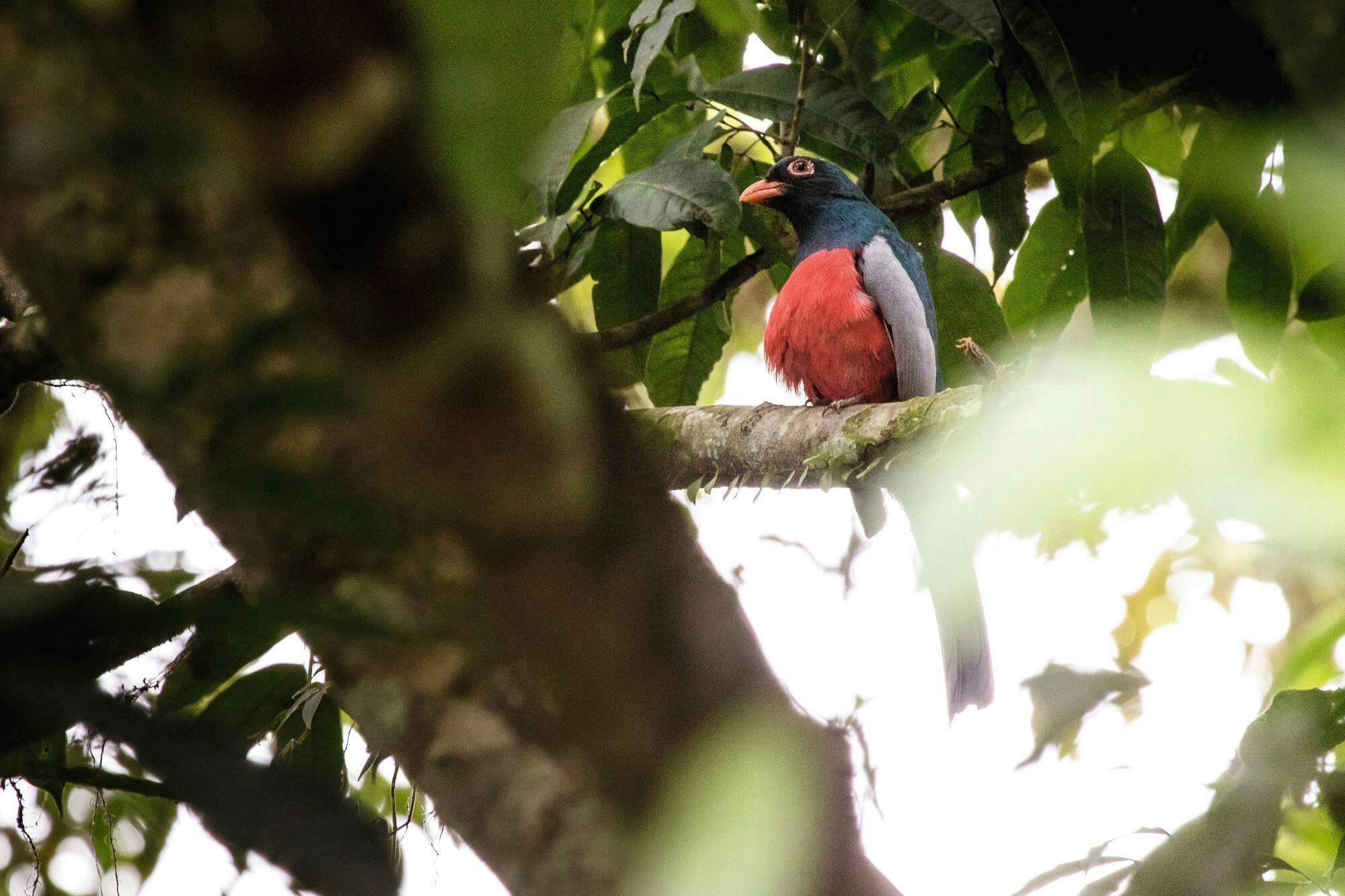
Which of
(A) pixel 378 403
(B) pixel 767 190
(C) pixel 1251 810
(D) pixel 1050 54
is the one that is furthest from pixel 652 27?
(B) pixel 767 190

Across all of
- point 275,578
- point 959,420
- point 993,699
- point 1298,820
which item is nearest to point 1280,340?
point 959,420

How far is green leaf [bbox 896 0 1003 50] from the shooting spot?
8.68 ft

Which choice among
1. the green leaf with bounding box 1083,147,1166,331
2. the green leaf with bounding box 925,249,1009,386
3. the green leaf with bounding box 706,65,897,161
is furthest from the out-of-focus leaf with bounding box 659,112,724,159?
the green leaf with bounding box 1083,147,1166,331

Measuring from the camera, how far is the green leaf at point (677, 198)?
2.55 meters

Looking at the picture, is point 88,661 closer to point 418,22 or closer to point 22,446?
point 418,22

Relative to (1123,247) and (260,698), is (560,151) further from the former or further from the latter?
(260,698)

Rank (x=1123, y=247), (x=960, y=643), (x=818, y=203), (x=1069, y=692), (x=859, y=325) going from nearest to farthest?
(x=1069, y=692), (x=1123, y=247), (x=960, y=643), (x=859, y=325), (x=818, y=203)

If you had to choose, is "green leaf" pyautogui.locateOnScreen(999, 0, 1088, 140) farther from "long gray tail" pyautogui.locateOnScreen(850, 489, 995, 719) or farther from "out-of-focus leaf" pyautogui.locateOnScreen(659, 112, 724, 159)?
"long gray tail" pyautogui.locateOnScreen(850, 489, 995, 719)

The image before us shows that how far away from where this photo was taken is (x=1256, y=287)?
2.81 meters

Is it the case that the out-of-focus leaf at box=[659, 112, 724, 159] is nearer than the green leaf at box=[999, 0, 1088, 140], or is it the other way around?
the green leaf at box=[999, 0, 1088, 140]

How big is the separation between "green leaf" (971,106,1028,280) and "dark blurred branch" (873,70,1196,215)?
35mm

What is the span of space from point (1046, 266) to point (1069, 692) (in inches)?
58.8

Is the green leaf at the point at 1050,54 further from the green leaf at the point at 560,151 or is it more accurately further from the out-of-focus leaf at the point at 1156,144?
the green leaf at the point at 560,151

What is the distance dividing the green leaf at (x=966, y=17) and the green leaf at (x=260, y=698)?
2420 mm
